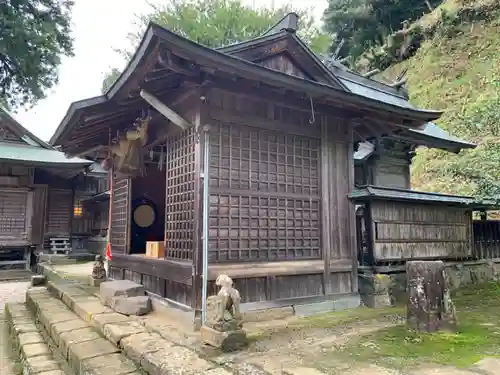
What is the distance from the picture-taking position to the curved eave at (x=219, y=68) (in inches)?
173

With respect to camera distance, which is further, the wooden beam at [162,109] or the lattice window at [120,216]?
the lattice window at [120,216]

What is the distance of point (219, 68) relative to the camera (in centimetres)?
486

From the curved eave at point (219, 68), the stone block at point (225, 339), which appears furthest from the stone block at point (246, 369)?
the curved eave at point (219, 68)

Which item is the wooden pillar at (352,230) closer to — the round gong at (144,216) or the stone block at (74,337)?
the stone block at (74,337)

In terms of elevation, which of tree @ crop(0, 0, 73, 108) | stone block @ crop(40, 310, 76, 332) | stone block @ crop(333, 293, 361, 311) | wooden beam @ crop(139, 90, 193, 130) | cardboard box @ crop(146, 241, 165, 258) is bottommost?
stone block @ crop(40, 310, 76, 332)

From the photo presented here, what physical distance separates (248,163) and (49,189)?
1834cm

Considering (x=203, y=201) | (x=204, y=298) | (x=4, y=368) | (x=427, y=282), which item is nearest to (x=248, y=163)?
(x=203, y=201)

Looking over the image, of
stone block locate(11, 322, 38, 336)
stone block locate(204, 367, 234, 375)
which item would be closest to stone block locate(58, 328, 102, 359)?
stone block locate(11, 322, 38, 336)

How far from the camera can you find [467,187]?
14.9 m

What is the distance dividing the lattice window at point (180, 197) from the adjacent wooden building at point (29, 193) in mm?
12989

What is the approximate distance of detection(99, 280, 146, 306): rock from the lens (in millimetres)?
6706

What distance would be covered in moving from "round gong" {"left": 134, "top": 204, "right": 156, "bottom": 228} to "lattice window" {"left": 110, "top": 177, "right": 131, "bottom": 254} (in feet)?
1.79

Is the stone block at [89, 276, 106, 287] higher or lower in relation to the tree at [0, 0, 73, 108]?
lower

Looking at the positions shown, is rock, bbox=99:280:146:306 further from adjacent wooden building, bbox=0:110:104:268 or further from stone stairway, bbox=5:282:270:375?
adjacent wooden building, bbox=0:110:104:268
